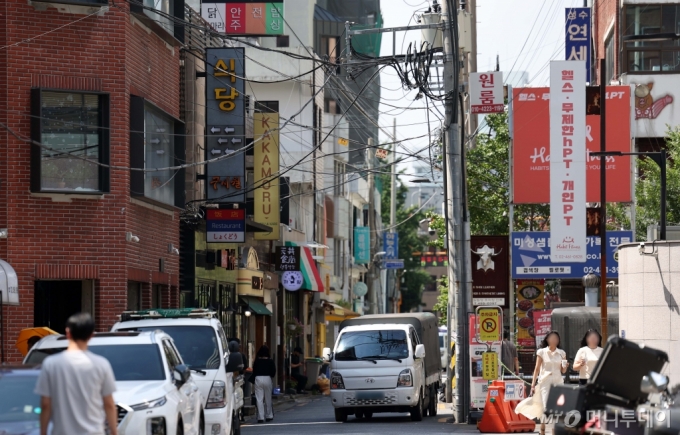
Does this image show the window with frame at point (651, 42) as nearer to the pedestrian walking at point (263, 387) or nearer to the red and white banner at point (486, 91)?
the red and white banner at point (486, 91)

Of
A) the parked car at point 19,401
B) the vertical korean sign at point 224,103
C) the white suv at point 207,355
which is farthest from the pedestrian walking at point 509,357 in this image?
the parked car at point 19,401

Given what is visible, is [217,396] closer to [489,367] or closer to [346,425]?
[346,425]

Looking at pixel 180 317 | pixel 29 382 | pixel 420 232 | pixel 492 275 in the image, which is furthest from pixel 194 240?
pixel 420 232

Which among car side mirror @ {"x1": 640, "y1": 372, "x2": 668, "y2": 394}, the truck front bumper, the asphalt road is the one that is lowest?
the asphalt road

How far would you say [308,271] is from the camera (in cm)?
4962

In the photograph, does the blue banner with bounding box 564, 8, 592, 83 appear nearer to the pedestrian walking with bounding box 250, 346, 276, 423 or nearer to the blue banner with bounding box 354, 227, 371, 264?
the pedestrian walking with bounding box 250, 346, 276, 423

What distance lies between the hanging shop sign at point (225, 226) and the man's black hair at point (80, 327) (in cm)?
2071

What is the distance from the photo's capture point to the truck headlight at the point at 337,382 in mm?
25750

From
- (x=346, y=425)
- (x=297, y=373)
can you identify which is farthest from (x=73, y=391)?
(x=297, y=373)

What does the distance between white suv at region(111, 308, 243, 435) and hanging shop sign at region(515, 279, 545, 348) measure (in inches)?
770

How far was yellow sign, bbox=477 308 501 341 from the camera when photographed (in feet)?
77.4

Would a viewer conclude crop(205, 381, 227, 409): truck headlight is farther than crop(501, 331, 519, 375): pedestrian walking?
No

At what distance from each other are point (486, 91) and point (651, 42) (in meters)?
9.36

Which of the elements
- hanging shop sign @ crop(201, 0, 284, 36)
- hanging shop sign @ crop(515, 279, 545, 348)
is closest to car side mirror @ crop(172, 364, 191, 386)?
hanging shop sign @ crop(515, 279, 545, 348)
